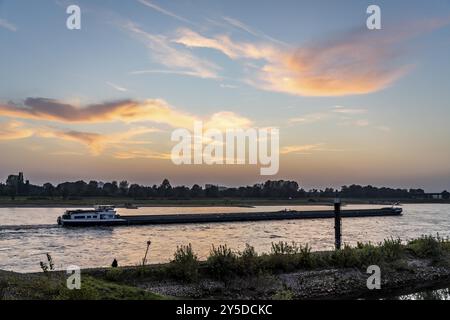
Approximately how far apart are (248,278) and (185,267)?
3.32 m

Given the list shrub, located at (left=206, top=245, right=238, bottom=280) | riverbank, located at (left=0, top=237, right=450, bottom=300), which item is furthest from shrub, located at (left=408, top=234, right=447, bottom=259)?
shrub, located at (left=206, top=245, right=238, bottom=280)

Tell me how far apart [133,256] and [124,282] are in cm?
2420

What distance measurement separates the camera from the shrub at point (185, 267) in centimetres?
2286

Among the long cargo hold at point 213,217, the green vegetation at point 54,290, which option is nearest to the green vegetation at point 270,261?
the green vegetation at point 54,290

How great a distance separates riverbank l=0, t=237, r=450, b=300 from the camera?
59.5ft

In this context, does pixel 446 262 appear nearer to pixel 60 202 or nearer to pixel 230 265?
pixel 230 265

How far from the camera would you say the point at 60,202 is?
18912cm

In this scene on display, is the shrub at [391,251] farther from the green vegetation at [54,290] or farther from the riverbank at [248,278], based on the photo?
the green vegetation at [54,290]

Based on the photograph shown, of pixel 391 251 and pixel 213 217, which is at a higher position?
pixel 391 251

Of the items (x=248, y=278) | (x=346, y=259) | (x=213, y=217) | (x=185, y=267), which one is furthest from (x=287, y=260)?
(x=213, y=217)

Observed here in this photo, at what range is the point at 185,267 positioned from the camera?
75.6ft

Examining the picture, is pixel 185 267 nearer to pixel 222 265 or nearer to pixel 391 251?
pixel 222 265
